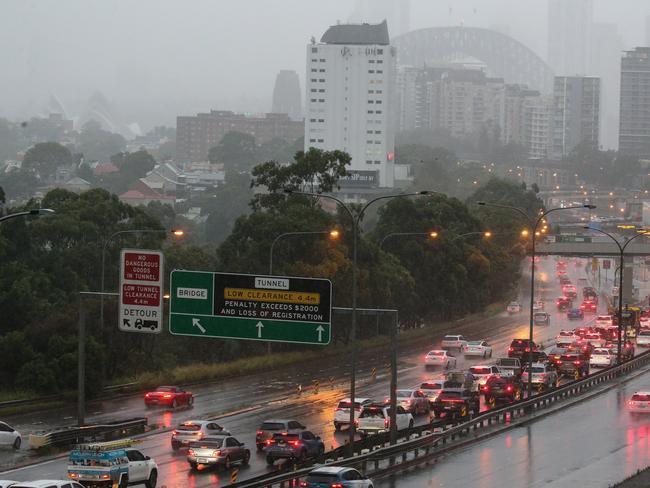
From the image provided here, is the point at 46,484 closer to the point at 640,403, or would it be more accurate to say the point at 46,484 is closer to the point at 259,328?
the point at 259,328

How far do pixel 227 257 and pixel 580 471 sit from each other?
45.3 meters

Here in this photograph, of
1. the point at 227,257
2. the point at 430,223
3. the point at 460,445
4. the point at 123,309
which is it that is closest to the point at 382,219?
the point at 430,223

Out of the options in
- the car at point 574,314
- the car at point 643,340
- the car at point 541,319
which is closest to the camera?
the car at point 643,340

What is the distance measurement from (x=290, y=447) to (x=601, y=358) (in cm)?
4656

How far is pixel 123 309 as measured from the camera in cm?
4859

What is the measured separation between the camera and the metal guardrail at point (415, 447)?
142 feet

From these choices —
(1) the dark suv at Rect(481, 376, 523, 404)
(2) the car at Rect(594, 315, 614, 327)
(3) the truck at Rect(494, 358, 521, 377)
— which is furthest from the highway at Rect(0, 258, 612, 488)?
(2) the car at Rect(594, 315, 614, 327)

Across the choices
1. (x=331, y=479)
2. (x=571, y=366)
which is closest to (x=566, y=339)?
(x=571, y=366)

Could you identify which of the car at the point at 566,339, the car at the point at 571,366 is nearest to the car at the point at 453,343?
the car at the point at 566,339

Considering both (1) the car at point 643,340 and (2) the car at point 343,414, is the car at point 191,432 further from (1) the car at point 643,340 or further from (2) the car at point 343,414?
(1) the car at point 643,340

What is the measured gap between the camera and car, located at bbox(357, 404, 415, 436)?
2207 inches

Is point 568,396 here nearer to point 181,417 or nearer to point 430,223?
point 181,417

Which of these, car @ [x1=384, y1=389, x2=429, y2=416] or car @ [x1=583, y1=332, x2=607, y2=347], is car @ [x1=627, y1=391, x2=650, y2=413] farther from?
car @ [x1=583, y1=332, x2=607, y2=347]

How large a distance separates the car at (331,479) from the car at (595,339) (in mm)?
61407
